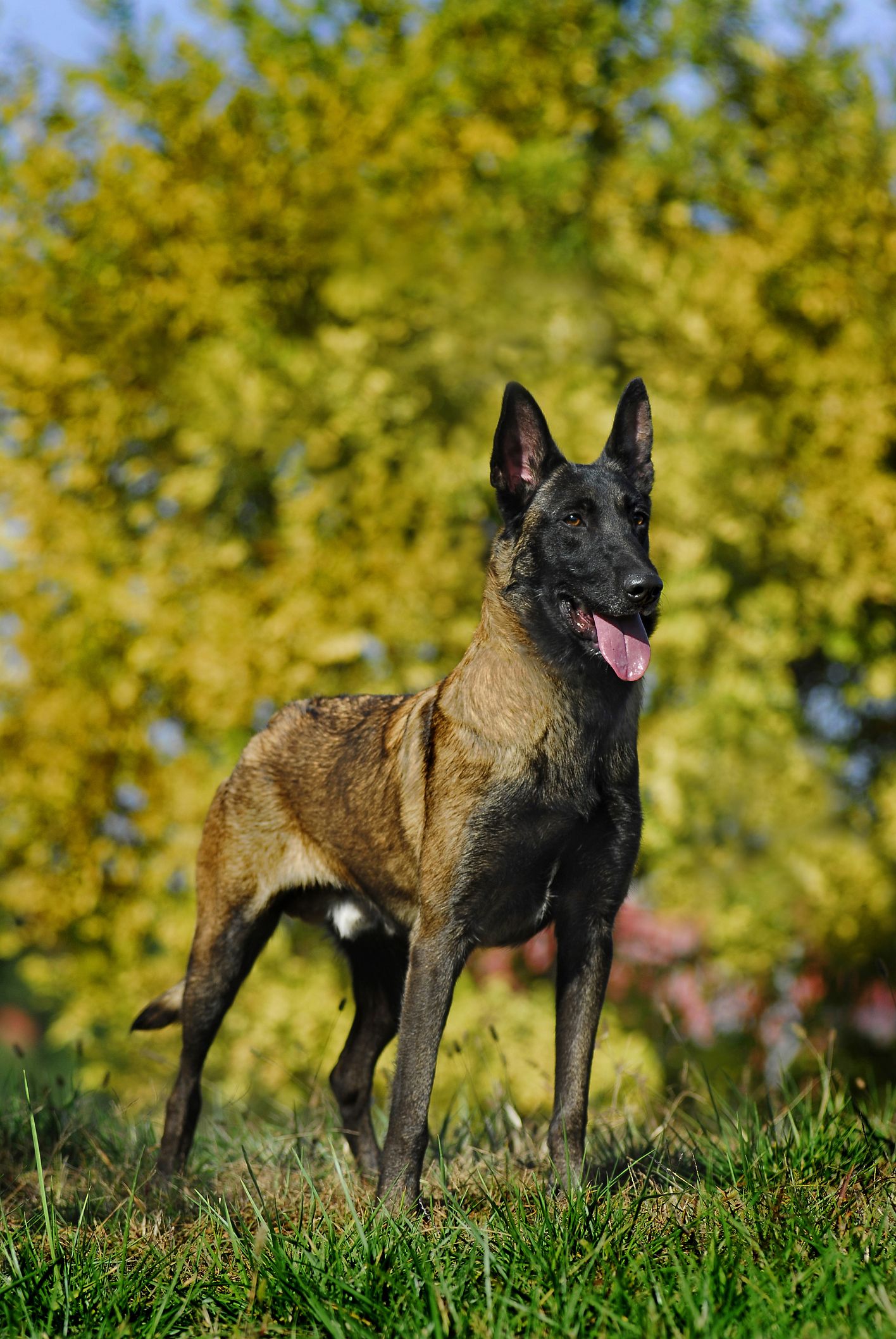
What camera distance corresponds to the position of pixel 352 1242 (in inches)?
111

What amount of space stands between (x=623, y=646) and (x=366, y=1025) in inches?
75.5

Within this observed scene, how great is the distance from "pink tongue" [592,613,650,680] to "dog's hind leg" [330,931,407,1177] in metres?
1.52

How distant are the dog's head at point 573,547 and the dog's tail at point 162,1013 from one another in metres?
2.00

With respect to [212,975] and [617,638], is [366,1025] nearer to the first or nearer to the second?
[212,975]

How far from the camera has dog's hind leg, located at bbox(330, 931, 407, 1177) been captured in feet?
14.8

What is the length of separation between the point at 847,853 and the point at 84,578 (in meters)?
5.19

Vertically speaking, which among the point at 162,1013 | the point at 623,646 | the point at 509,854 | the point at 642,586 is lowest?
the point at 162,1013

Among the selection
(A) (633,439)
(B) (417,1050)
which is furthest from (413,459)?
(B) (417,1050)

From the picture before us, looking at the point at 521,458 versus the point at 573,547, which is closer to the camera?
the point at 573,547

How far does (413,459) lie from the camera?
8.05m

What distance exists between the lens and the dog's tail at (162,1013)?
15.1 feet

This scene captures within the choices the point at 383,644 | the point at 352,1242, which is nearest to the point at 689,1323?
the point at 352,1242

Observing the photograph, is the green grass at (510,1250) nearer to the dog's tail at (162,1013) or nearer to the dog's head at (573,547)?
the dog's tail at (162,1013)

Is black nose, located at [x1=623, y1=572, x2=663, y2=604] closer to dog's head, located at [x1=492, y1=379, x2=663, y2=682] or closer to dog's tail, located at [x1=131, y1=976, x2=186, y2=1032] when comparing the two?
dog's head, located at [x1=492, y1=379, x2=663, y2=682]
